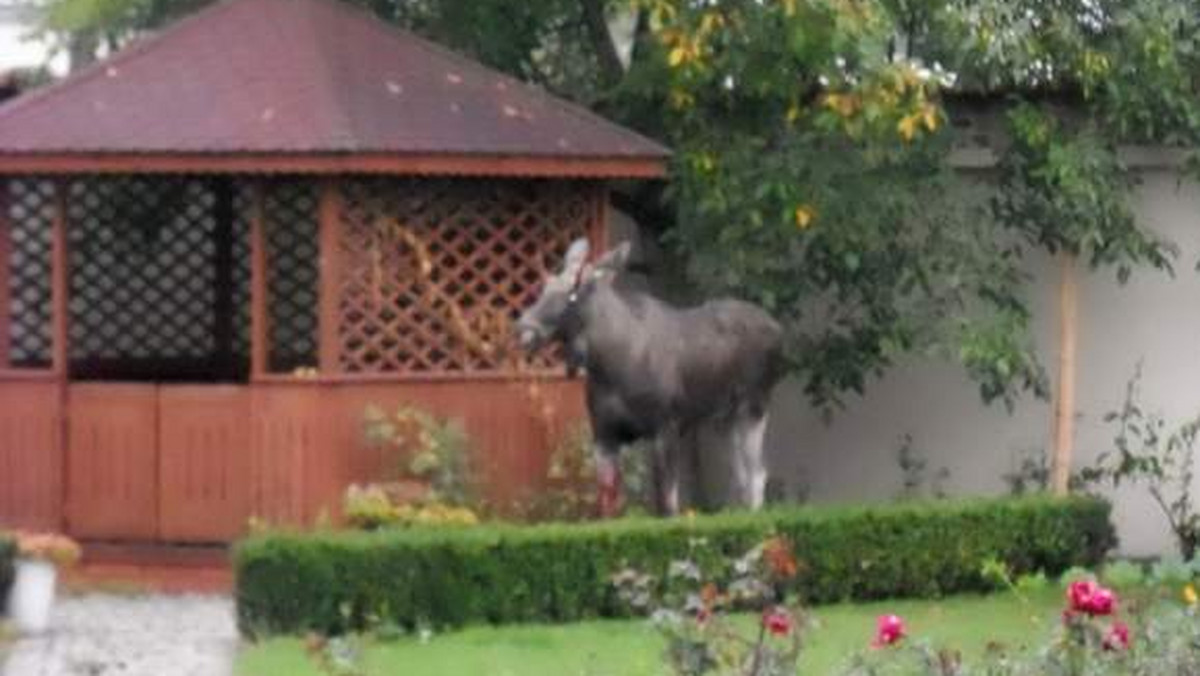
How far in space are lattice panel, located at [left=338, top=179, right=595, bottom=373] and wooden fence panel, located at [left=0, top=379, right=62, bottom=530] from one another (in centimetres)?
188

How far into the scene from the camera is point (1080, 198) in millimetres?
18062

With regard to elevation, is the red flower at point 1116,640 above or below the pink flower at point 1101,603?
below

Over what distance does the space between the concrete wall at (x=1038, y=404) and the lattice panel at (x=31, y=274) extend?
4.00m

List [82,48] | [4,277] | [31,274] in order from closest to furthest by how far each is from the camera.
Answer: [4,277], [31,274], [82,48]

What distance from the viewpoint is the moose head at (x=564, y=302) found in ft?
55.8

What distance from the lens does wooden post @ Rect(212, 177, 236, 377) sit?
67.1 feet

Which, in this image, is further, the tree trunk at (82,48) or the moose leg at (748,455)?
the tree trunk at (82,48)

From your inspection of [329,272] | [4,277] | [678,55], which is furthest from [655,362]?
[4,277]

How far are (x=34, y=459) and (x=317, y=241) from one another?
2.23 metres

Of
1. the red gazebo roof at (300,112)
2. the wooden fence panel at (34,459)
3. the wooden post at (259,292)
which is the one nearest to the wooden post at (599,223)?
the red gazebo roof at (300,112)

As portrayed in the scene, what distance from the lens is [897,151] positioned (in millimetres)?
18344

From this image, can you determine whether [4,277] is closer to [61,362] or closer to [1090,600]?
[61,362]

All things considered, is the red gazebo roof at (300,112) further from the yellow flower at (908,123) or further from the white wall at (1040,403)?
the white wall at (1040,403)

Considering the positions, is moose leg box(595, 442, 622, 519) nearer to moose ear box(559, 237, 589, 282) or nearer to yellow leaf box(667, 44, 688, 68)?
moose ear box(559, 237, 589, 282)
